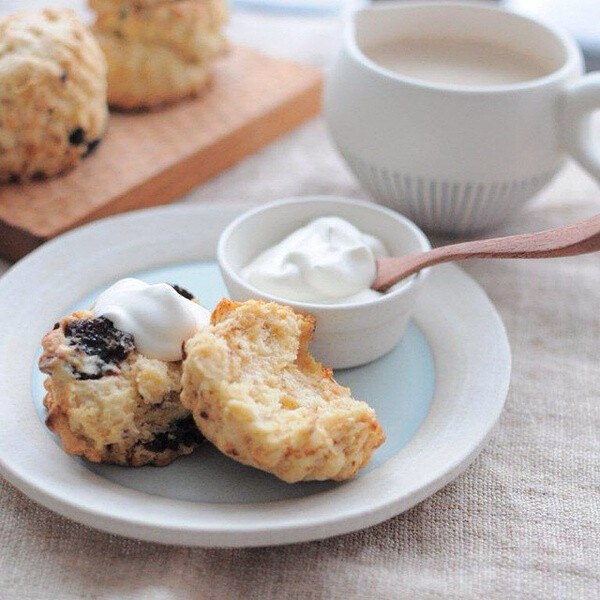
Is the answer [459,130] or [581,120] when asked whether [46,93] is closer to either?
[459,130]

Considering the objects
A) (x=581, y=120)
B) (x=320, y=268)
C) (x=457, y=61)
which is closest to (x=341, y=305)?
(x=320, y=268)

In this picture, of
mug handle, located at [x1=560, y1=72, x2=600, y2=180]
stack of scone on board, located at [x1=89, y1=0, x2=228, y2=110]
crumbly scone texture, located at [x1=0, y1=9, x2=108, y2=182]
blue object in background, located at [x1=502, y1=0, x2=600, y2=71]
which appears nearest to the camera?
mug handle, located at [x1=560, y1=72, x2=600, y2=180]

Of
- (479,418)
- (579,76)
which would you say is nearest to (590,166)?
(579,76)

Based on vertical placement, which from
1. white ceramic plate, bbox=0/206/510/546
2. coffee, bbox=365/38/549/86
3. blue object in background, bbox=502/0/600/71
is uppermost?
coffee, bbox=365/38/549/86

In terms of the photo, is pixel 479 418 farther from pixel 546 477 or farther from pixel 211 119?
pixel 211 119

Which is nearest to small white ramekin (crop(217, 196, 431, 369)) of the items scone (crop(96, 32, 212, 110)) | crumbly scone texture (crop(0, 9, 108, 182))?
crumbly scone texture (crop(0, 9, 108, 182))

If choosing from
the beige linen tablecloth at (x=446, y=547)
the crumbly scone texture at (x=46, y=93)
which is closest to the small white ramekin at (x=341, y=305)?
the beige linen tablecloth at (x=446, y=547)

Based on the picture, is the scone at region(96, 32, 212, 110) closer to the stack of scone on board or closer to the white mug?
the stack of scone on board
